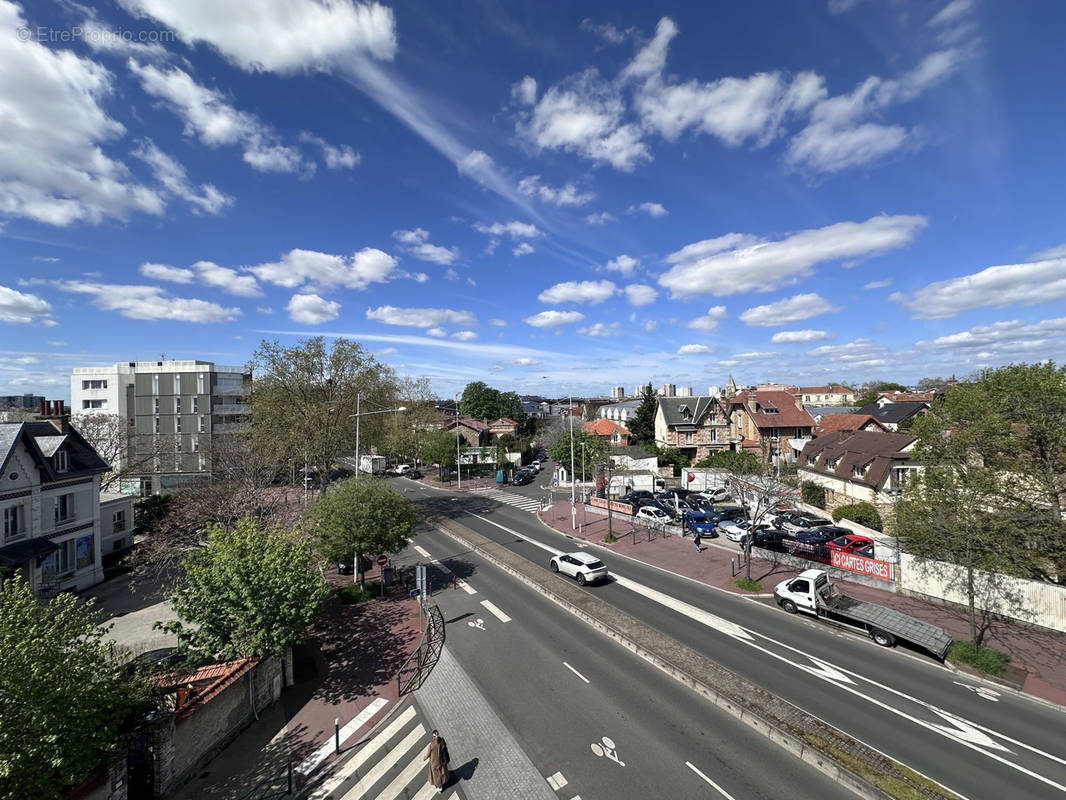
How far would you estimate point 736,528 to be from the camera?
33062 mm

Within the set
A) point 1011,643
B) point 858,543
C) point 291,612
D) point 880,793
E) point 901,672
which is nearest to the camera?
point 880,793

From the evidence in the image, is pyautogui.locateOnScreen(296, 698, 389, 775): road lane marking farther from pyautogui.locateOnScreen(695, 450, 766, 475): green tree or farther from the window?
pyautogui.locateOnScreen(695, 450, 766, 475): green tree

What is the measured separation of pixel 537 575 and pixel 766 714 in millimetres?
14426

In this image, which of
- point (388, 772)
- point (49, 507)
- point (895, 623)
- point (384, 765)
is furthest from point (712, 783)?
point (49, 507)

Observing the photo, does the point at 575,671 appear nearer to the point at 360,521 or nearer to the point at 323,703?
the point at 323,703

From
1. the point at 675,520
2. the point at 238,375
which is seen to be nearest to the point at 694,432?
the point at 675,520

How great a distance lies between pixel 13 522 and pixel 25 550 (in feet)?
5.72

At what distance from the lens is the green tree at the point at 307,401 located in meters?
36.9

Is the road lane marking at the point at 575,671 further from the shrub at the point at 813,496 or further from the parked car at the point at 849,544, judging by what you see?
the shrub at the point at 813,496

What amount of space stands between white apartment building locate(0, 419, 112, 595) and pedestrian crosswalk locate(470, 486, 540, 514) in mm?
31004

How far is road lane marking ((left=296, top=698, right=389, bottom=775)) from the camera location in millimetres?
12769

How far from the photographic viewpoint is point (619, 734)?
43.6ft

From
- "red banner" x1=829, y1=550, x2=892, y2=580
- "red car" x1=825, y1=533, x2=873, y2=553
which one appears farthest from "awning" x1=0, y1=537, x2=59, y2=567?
"red car" x1=825, y1=533, x2=873, y2=553

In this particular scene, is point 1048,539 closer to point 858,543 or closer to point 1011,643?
point 1011,643
